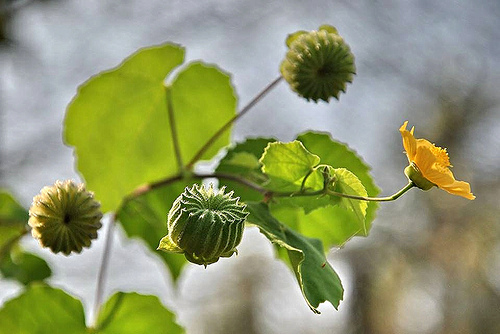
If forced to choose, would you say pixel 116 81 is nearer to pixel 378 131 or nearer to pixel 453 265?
pixel 378 131

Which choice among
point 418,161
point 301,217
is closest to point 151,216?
point 301,217

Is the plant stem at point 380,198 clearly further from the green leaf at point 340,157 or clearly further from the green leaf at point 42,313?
the green leaf at point 42,313

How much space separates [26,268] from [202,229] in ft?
2.68

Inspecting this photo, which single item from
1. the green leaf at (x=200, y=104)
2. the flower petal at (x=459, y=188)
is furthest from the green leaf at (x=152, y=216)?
the flower petal at (x=459, y=188)

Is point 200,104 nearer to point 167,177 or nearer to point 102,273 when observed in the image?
point 167,177

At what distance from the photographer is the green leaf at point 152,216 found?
0.98 m

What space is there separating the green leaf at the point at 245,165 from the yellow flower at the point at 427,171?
8.0 inches

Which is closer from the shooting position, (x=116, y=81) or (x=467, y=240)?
(x=116, y=81)

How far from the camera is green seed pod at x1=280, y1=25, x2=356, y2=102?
73 cm

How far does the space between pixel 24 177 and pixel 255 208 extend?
2.88 m

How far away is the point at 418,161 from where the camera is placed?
1.86 feet

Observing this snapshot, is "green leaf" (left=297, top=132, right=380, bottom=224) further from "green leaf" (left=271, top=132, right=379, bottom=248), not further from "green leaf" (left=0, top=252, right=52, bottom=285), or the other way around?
"green leaf" (left=0, top=252, right=52, bottom=285)

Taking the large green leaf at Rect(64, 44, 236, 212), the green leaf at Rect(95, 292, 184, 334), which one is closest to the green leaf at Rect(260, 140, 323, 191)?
the green leaf at Rect(95, 292, 184, 334)

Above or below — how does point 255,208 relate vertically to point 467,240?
above
